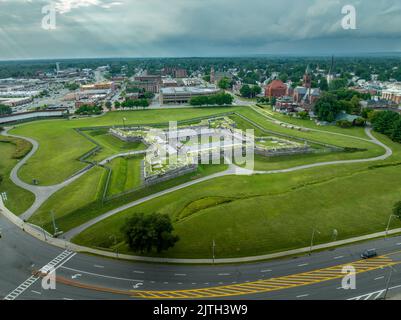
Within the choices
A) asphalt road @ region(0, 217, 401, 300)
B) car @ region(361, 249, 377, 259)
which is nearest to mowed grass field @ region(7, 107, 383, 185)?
asphalt road @ region(0, 217, 401, 300)

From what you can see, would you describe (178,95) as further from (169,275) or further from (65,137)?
(169,275)

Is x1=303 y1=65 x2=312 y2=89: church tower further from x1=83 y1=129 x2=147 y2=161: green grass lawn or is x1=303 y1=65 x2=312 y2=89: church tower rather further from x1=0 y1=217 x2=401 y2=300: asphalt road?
x1=0 y1=217 x2=401 y2=300: asphalt road

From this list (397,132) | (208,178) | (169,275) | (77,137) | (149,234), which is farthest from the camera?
(77,137)

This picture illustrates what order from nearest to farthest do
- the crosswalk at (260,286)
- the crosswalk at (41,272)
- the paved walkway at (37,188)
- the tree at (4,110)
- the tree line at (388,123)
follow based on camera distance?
1. the crosswalk at (260,286)
2. the crosswalk at (41,272)
3. the paved walkway at (37,188)
4. the tree line at (388,123)
5. the tree at (4,110)

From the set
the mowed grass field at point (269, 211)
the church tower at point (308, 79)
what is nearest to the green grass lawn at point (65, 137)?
the mowed grass field at point (269, 211)

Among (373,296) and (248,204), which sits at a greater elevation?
(248,204)

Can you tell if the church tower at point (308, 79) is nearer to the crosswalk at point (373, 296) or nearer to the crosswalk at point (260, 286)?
the crosswalk at point (260, 286)

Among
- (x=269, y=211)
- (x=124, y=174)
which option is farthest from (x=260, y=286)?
(x=124, y=174)
